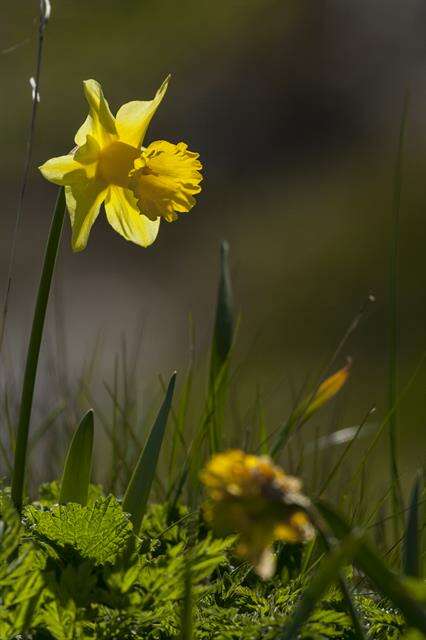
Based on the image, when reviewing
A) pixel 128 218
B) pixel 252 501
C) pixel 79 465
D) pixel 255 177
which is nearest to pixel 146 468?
pixel 79 465

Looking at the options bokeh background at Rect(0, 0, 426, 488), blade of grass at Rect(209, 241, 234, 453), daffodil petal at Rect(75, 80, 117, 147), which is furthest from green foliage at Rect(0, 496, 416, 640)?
bokeh background at Rect(0, 0, 426, 488)

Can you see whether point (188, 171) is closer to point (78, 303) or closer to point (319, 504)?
point (319, 504)

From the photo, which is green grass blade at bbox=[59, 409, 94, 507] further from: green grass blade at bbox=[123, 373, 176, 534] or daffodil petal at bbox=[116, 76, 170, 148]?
daffodil petal at bbox=[116, 76, 170, 148]

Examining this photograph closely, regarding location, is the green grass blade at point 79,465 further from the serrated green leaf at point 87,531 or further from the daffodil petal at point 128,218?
the daffodil petal at point 128,218

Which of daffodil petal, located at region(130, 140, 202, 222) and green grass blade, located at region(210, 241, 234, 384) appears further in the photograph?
green grass blade, located at region(210, 241, 234, 384)

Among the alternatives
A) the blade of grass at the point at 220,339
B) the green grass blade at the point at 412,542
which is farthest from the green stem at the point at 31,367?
the green grass blade at the point at 412,542
